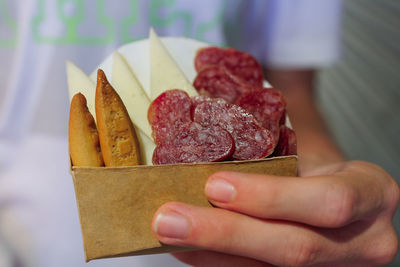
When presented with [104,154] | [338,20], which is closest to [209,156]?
[104,154]

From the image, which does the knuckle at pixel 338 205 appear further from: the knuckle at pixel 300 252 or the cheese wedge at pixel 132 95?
the cheese wedge at pixel 132 95

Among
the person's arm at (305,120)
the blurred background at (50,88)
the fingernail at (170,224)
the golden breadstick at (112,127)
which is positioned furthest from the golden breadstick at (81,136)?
the person's arm at (305,120)

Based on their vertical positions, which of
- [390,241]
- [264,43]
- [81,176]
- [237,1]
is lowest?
[390,241]

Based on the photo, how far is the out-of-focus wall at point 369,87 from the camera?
2330mm

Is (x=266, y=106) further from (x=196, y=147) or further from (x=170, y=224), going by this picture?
(x=170, y=224)

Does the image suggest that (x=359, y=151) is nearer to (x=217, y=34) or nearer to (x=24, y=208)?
(x=217, y=34)

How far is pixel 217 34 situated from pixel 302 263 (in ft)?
2.70

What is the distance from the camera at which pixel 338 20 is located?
5.20 feet

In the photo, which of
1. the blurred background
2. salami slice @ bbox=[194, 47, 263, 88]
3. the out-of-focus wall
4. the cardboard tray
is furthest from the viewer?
the out-of-focus wall

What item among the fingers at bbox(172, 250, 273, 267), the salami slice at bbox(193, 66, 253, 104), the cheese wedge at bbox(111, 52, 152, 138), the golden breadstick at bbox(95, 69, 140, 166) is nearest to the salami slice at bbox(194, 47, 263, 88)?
the salami slice at bbox(193, 66, 253, 104)

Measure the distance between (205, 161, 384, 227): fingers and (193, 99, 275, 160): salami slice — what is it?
4cm

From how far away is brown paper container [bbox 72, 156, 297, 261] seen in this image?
20.9 inches

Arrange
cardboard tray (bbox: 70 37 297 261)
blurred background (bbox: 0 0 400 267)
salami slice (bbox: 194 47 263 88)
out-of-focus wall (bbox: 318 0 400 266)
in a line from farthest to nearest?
1. out-of-focus wall (bbox: 318 0 400 266)
2. blurred background (bbox: 0 0 400 267)
3. salami slice (bbox: 194 47 263 88)
4. cardboard tray (bbox: 70 37 297 261)

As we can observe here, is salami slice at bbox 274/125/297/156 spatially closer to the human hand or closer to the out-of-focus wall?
the human hand
